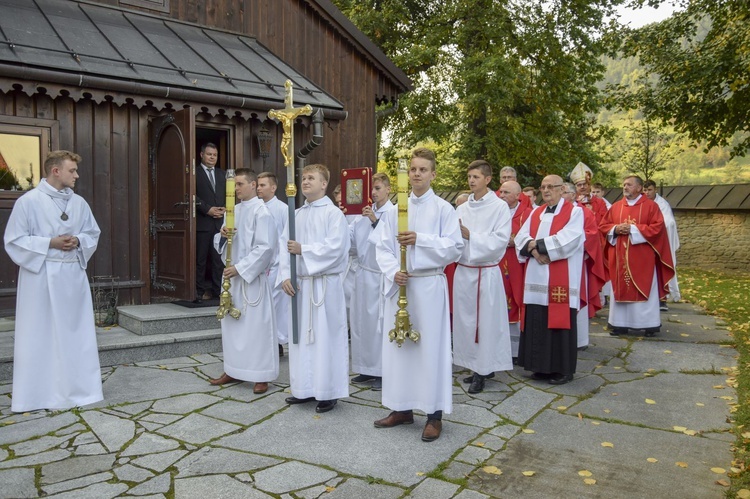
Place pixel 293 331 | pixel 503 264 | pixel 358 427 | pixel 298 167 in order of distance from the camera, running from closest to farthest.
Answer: pixel 358 427 < pixel 293 331 < pixel 503 264 < pixel 298 167

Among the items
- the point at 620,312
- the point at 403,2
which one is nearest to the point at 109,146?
the point at 620,312

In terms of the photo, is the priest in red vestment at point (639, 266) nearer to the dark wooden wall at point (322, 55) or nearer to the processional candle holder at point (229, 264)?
the dark wooden wall at point (322, 55)

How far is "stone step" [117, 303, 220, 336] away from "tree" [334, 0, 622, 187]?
40.9 feet

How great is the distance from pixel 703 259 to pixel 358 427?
16.0 meters

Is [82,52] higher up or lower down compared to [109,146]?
higher up

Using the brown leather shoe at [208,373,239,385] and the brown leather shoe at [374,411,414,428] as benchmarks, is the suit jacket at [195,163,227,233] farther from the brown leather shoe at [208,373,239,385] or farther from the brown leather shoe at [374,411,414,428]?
the brown leather shoe at [374,411,414,428]

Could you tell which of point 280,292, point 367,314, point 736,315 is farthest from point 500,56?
point 367,314

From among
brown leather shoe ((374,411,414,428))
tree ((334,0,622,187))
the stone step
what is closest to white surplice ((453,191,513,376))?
brown leather shoe ((374,411,414,428))

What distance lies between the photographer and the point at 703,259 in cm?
1798

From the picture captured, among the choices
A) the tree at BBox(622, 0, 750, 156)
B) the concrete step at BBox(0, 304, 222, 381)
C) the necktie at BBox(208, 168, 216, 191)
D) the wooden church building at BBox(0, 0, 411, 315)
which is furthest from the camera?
the tree at BBox(622, 0, 750, 156)

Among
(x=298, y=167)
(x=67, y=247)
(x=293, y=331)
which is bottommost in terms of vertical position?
(x=293, y=331)

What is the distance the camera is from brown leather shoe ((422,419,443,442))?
4.70 meters

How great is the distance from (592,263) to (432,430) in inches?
151

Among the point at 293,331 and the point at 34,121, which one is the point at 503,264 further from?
the point at 34,121
